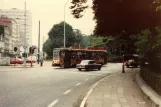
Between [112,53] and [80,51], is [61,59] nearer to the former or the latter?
[80,51]

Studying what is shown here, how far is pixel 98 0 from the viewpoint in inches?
1029

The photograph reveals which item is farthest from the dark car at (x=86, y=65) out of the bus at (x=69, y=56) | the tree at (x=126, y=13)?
the tree at (x=126, y=13)

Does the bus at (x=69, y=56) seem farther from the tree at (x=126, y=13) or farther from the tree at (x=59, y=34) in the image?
the tree at (x=59, y=34)

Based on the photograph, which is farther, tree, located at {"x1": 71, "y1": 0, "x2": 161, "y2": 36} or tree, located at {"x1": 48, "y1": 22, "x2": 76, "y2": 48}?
tree, located at {"x1": 48, "y1": 22, "x2": 76, "y2": 48}

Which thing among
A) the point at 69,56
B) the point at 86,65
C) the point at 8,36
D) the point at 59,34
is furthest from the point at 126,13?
the point at 8,36

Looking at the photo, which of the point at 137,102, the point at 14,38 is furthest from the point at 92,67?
the point at 14,38

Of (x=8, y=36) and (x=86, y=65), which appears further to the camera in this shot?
(x=8, y=36)

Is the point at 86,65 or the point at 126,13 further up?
the point at 126,13

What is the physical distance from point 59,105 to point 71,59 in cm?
3880

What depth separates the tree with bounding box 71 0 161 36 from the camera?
25453 millimetres

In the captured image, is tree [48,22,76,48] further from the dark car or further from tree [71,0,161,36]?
tree [71,0,161,36]

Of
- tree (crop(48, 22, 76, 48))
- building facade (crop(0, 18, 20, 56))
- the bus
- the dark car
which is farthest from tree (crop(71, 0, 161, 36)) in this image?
building facade (crop(0, 18, 20, 56))

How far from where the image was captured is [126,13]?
26875 mm

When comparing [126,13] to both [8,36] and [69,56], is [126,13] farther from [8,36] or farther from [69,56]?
[8,36]
